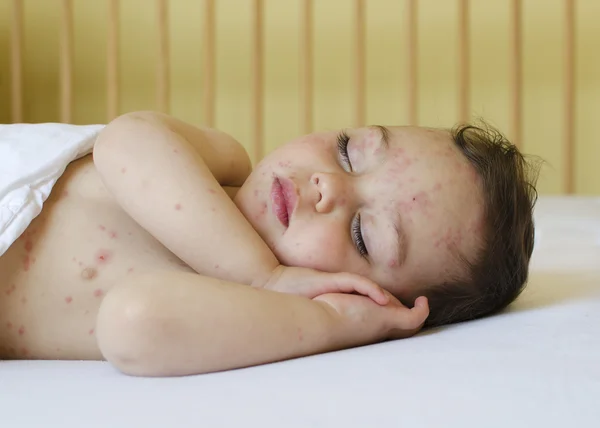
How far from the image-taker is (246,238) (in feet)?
2.45

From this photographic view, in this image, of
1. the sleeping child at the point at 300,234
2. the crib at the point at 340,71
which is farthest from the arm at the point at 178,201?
the crib at the point at 340,71

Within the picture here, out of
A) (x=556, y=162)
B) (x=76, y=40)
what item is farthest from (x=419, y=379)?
(x=76, y=40)

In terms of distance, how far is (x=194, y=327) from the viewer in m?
0.60

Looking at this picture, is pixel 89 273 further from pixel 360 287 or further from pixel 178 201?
pixel 360 287

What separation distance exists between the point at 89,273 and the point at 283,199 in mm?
211

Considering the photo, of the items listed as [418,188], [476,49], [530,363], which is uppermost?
[476,49]

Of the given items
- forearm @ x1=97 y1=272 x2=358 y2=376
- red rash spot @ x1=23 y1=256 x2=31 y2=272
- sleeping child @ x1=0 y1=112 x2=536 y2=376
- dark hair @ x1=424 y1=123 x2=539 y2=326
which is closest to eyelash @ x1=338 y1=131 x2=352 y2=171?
sleeping child @ x1=0 y1=112 x2=536 y2=376

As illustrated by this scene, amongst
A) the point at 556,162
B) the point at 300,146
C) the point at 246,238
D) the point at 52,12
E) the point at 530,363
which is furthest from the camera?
the point at 52,12

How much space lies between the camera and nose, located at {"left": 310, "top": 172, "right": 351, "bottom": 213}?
77 centimetres

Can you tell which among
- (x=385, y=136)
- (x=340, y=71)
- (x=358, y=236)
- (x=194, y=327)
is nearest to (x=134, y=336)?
(x=194, y=327)

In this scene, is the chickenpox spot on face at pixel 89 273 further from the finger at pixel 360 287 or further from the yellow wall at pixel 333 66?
the yellow wall at pixel 333 66

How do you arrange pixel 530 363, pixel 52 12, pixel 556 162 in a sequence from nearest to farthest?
pixel 530 363
pixel 556 162
pixel 52 12

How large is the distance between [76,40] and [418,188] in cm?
162

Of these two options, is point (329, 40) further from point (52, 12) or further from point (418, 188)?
point (418, 188)
